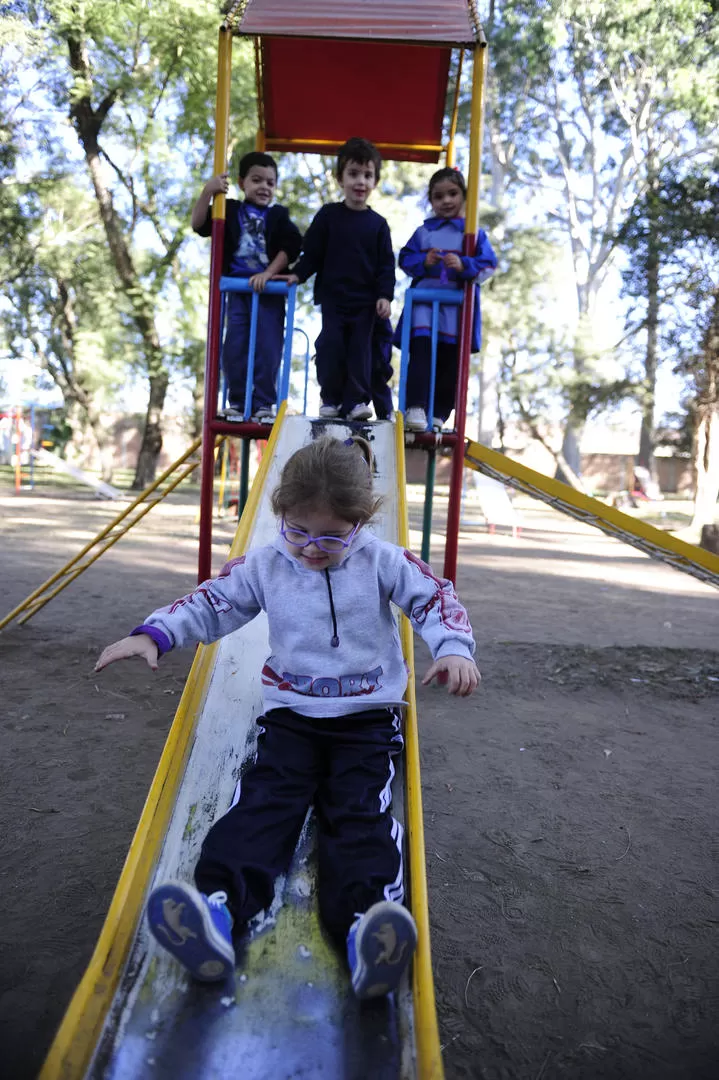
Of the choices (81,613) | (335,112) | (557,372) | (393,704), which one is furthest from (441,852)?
(557,372)

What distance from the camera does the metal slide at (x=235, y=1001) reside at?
1524mm

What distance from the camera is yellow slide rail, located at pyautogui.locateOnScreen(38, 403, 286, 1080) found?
4.88 ft

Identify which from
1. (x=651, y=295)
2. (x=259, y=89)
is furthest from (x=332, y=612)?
(x=651, y=295)

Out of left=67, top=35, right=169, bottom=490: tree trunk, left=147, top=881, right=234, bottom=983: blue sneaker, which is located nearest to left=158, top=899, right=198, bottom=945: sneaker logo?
left=147, top=881, right=234, bottom=983: blue sneaker

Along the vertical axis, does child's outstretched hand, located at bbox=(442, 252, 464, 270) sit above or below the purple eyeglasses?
above

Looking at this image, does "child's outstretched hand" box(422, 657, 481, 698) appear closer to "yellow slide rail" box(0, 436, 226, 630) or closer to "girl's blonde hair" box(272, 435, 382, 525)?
"girl's blonde hair" box(272, 435, 382, 525)

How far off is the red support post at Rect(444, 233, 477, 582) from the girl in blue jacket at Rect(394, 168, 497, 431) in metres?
0.07

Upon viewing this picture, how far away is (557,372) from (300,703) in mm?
25706

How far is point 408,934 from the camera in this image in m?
1.63

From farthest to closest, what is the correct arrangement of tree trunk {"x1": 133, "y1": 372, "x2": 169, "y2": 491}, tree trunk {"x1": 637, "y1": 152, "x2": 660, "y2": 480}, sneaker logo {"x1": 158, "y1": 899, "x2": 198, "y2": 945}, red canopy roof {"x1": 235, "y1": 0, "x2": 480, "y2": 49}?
tree trunk {"x1": 133, "y1": 372, "x2": 169, "y2": 491}
tree trunk {"x1": 637, "y1": 152, "x2": 660, "y2": 480}
red canopy roof {"x1": 235, "y1": 0, "x2": 480, "y2": 49}
sneaker logo {"x1": 158, "y1": 899, "x2": 198, "y2": 945}

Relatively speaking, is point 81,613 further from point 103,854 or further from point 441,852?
point 441,852

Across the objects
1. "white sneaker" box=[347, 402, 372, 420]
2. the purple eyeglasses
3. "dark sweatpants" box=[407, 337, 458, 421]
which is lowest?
the purple eyeglasses

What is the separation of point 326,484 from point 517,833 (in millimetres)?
1634

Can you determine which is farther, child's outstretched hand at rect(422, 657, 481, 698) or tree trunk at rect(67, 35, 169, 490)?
tree trunk at rect(67, 35, 169, 490)
